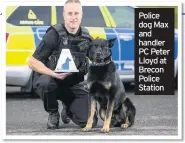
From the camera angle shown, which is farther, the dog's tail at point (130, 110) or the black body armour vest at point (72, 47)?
the dog's tail at point (130, 110)

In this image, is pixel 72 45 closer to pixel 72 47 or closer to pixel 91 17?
pixel 72 47

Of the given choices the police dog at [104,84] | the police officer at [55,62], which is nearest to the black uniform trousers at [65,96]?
the police officer at [55,62]

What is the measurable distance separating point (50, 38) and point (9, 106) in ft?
3.07

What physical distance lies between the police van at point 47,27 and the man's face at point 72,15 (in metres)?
0.08

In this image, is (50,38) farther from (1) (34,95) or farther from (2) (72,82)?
(1) (34,95)

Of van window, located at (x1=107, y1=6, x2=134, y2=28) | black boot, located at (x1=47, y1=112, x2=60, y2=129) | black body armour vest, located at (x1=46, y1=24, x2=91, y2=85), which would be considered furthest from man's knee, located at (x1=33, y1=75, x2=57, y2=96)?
van window, located at (x1=107, y1=6, x2=134, y2=28)

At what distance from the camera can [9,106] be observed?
875 centimetres

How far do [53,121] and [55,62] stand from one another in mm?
597

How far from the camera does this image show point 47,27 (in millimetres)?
8617

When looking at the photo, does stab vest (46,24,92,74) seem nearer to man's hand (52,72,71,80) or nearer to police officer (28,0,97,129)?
police officer (28,0,97,129)

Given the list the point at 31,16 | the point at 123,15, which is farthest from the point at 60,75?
the point at 123,15

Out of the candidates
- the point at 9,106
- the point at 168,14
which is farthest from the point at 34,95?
the point at 168,14

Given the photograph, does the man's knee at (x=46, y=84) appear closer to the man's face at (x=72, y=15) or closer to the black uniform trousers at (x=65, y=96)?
the black uniform trousers at (x=65, y=96)

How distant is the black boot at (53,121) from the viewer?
27.6ft
